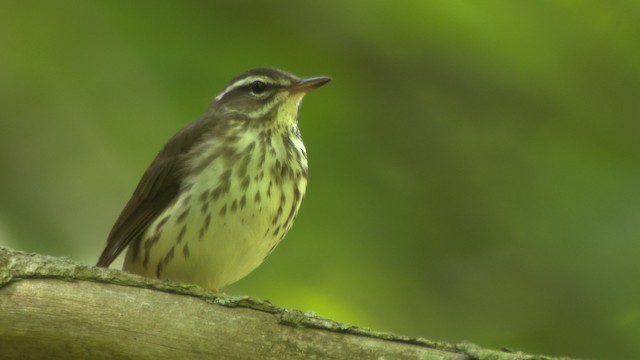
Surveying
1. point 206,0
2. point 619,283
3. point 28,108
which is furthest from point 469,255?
point 28,108

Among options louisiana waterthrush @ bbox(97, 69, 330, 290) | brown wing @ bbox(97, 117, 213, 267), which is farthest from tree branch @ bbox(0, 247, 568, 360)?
brown wing @ bbox(97, 117, 213, 267)

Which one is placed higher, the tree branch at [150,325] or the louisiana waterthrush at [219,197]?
the louisiana waterthrush at [219,197]

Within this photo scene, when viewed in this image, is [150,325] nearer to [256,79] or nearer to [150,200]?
[150,200]

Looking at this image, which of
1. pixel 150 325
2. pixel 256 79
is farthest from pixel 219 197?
pixel 150 325

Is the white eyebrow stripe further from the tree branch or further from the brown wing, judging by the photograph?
the tree branch

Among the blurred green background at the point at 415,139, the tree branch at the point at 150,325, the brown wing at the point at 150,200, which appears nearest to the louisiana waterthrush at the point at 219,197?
the brown wing at the point at 150,200

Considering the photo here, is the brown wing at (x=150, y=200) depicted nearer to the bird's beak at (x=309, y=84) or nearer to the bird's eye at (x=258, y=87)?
the bird's eye at (x=258, y=87)
